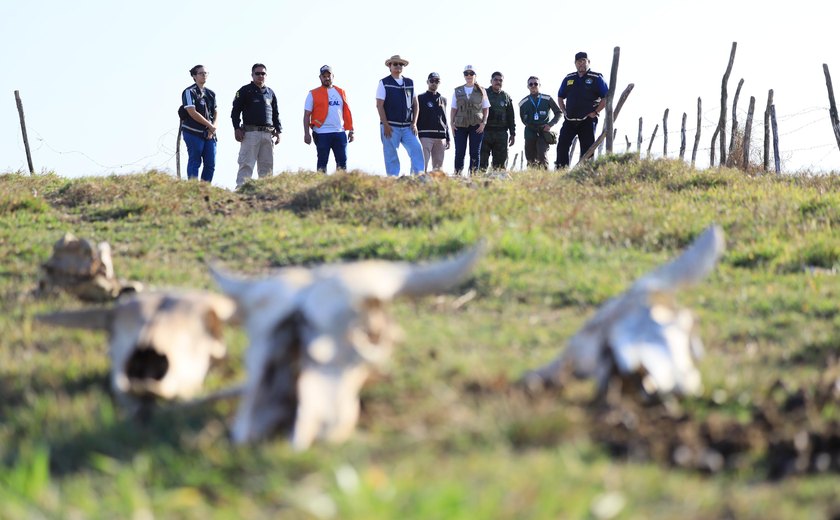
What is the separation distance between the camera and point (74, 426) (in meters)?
3.46

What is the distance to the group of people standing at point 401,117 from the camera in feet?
45.8

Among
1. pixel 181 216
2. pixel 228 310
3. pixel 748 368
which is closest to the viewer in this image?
pixel 228 310

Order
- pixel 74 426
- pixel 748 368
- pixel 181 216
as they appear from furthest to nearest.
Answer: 1. pixel 181 216
2. pixel 748 368
3. pixel 74 426

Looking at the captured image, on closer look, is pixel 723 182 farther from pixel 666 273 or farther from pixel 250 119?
pixel 666 273

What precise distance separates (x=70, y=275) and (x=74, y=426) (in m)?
3.03

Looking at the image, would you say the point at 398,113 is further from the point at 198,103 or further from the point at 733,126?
the point at 733,126

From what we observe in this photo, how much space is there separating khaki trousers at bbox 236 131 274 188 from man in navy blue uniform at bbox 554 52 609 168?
15.9 feet

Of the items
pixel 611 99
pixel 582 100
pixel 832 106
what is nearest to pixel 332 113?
pixel 582 100

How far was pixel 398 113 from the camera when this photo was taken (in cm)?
1416

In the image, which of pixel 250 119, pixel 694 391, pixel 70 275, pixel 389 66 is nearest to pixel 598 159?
pixel 389 66

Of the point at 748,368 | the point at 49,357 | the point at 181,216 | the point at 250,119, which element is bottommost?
the point at 748,368

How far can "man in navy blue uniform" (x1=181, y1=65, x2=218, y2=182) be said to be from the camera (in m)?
13.6

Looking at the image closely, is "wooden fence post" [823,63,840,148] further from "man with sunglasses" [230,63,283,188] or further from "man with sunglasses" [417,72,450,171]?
"man with sunglasses" [230,63,283,188]

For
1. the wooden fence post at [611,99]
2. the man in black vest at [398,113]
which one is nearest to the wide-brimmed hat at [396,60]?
the man in black vest at [398,113]
